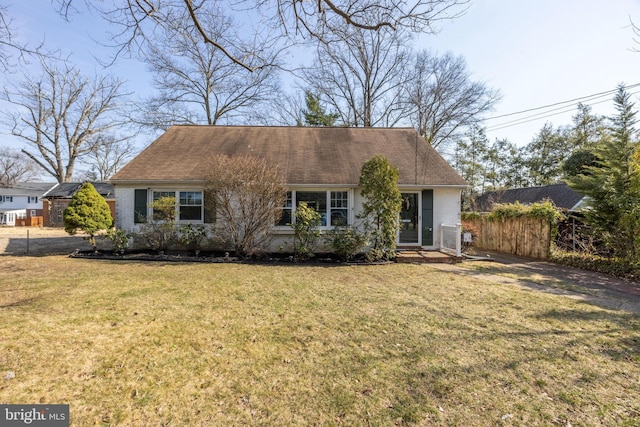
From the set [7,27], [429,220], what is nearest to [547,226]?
[429,220]

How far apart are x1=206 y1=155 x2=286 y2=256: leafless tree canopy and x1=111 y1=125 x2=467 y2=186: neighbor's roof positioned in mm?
1412

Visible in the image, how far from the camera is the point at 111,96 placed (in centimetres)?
2925

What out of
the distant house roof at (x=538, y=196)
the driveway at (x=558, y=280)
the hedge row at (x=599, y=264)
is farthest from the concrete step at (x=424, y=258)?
the distant house roof at (x=538, y=196)

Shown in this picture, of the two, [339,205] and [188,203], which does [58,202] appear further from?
[339,205]

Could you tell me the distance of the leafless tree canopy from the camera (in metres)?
9.19

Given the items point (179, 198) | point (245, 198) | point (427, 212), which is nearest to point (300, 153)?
point (245, 198)

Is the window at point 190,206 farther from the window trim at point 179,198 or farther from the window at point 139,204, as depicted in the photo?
the window at point 139,204

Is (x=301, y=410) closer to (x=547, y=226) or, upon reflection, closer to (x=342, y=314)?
(x=342, y=314)

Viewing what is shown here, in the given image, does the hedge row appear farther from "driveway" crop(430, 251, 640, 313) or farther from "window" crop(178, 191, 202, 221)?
"window" crop(178, 191, 202, 221)

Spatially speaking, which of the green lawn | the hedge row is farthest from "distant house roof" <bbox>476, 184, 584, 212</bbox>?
the green lawn

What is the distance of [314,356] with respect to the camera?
345 cm

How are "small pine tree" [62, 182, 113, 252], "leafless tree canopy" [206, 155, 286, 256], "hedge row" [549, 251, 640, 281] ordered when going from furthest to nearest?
"small pine tree" [62, 182, 113, 252]
"leafless tree canopy" [206, 155, 286, 256]
"hedge row" [549, 251, 640, 281]

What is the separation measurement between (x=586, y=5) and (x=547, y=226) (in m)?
7.32

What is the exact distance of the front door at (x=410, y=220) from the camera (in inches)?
452
